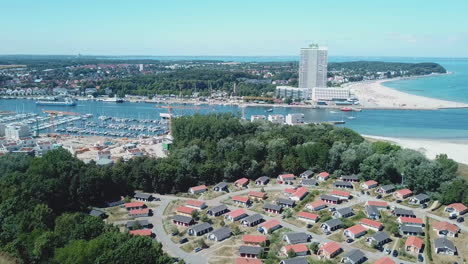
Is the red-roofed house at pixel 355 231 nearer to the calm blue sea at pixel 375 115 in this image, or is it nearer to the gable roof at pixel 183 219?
the gable roof at pixel 183 219

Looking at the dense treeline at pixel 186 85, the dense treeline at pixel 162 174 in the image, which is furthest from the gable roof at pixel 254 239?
the dense treeline at pixel 186 85

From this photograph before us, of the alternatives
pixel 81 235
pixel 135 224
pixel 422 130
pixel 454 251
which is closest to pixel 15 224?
pixel 81 235

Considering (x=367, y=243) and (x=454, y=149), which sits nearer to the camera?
(x=367, y=243)

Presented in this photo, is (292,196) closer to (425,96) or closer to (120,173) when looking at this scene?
(120,173)

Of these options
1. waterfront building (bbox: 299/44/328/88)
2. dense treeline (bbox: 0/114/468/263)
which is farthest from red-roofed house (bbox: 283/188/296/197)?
waterfront building (bbox: 299/44/328/88)

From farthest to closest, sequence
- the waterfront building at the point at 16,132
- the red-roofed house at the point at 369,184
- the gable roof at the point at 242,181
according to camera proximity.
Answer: the waterfront building at the point at 16,132
the gable roof at the point at 242,181
the red-roofed house at the point at 369,184

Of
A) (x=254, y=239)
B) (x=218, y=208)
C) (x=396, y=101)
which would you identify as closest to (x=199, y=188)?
(x=218, y=208)
